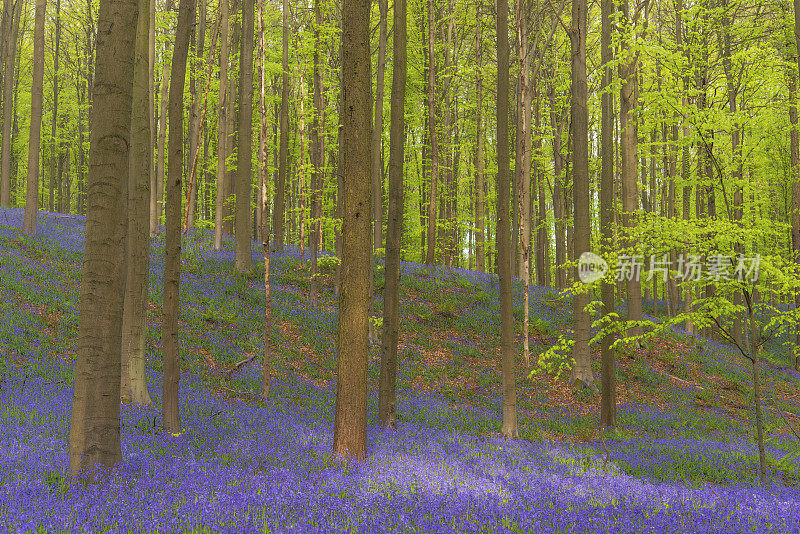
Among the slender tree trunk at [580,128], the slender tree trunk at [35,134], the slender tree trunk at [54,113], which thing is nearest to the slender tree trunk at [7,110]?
the slender tree trunk at [54,113]

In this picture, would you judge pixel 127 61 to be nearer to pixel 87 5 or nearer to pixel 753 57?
pixel 753 57

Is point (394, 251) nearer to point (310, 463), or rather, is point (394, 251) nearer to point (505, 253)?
point (505, 253)

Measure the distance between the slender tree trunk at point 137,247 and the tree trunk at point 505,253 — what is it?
6.99 metres

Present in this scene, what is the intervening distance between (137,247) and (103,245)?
370 centimetres

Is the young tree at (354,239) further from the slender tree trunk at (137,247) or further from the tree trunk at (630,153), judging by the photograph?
the tree trunk at (630,153)

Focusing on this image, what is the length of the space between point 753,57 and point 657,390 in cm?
1431

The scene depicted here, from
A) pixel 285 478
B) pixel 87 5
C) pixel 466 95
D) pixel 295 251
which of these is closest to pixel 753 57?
pixel 466 95

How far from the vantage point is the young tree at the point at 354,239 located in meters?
7.50

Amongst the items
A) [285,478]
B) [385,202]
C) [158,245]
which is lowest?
[285,478]

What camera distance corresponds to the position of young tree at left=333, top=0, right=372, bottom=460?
24.6 feet

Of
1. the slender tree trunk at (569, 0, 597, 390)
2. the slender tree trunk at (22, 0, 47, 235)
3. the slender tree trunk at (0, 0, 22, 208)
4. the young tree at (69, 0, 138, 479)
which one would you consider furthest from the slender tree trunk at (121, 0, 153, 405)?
the slender tree trunk at (0, 0, 22, 208)

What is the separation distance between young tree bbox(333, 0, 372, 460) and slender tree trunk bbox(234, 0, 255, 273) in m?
12.3

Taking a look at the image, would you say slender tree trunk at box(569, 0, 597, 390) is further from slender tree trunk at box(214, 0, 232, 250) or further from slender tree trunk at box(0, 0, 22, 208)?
slender tree trunk at box(0, 0, 22, 208)

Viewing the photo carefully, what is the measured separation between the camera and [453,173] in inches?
1508
